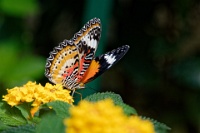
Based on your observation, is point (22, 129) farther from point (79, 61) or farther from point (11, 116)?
point (79, 61)

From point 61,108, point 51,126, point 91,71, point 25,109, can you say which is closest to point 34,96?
point 25,109

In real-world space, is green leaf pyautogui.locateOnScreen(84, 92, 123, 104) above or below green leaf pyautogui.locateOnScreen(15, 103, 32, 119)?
above

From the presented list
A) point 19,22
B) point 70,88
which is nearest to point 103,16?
point 19,22

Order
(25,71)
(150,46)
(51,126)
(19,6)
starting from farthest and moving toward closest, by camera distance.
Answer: (150,46)
(19,6)
(25,71)
(51,126)

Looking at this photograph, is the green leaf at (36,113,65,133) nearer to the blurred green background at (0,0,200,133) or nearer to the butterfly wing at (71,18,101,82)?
the butterfly wing at (71,18,101,82)

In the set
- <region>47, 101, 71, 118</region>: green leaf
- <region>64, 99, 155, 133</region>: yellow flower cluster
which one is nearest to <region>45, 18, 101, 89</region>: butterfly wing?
<region>47, 101, 71, 118</region>: green leaf

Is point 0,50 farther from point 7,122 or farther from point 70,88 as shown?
point 7,122

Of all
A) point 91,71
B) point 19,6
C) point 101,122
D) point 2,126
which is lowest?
point 101,122
